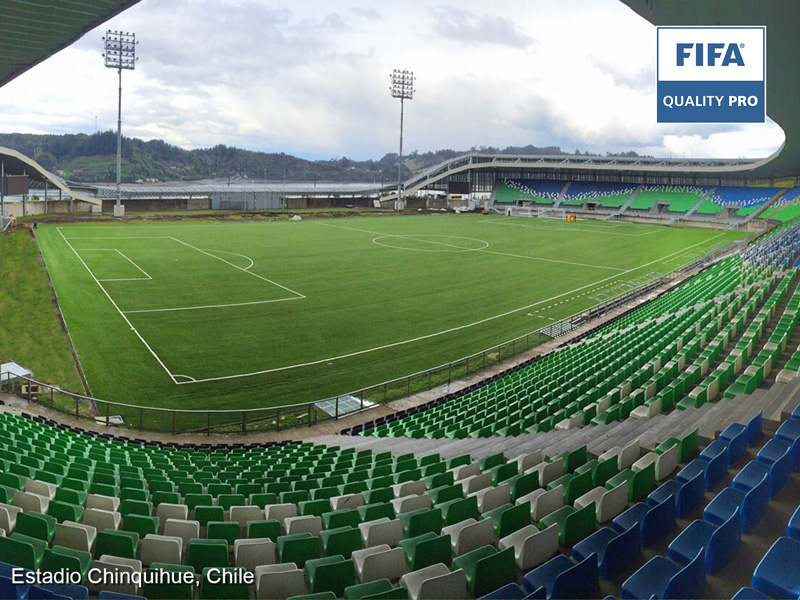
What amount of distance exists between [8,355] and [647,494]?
21800mm

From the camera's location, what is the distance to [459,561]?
6047 millimetres

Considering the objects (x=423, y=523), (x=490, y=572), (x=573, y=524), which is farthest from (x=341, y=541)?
(x=573, y=524)

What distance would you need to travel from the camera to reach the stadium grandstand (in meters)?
5.83

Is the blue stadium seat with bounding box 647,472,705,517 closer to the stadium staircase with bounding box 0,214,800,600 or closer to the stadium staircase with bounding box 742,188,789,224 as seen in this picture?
the stadium staircase with bounding box 0,214,800,600

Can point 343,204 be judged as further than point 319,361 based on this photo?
Yes

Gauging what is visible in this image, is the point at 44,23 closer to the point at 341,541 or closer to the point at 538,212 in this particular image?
the point at 341,541

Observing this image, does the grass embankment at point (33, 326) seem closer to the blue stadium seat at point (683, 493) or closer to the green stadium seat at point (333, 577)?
the green stadium seat at point (333, 577)

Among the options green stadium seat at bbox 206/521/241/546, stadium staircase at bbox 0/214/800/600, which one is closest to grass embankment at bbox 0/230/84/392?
stadium staircase at bbox 0/214/800/600

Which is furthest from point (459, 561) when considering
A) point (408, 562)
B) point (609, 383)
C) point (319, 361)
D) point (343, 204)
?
point (343, 204)

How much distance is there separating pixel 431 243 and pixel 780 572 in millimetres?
50679

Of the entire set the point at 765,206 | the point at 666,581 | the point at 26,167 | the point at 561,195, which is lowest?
the point at 666,581

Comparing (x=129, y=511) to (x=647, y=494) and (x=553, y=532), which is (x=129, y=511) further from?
(x=647, y=494)

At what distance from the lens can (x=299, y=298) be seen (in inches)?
1250

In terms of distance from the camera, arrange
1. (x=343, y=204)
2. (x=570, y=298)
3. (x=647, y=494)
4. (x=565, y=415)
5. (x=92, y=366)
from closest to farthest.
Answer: (x=647, y=494)
(x=565, y=415)
(x=92, y=366)
(x=570, y=298)
(x=343, y=204)
